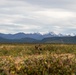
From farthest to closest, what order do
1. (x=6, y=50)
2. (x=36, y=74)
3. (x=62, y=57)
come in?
(x=6, y=50) → (x=62, y=57) → (x=36, y=74)

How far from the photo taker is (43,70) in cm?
1988

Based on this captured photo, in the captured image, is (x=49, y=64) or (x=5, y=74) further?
(x=49, y=64)

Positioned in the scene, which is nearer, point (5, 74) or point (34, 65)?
point (5, 74)

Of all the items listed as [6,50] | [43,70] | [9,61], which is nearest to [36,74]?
[43,70]

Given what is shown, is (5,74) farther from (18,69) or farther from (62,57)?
(62,57)

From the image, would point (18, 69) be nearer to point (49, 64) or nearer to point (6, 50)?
point (49, 64)

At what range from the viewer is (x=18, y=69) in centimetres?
1906

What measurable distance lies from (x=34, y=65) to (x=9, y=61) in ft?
5.50

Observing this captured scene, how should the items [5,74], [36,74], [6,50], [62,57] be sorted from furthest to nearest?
[6,50] < [62,57] < [36,74] < [5,74]

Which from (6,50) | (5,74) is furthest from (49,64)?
(6,50)

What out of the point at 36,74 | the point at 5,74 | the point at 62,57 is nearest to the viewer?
the point at 5,74

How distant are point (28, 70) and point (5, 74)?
68.3 inches

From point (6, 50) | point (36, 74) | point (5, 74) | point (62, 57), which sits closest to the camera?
point (5, 74)

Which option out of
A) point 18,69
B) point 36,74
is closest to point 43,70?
point 36,74
